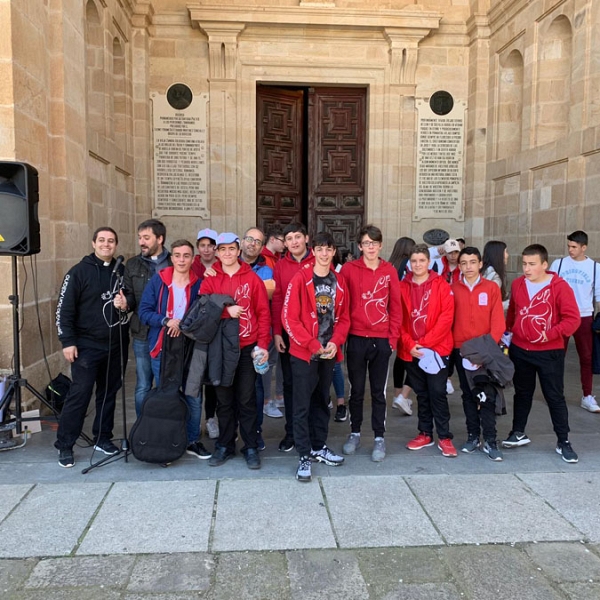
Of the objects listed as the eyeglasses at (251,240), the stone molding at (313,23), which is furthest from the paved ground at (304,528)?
the stone molding at (313,23)

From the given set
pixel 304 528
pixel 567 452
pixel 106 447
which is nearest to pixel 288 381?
pixel 304 528

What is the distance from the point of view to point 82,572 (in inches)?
107

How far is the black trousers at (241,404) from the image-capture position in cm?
401

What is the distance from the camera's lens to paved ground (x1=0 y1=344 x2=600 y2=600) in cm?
265

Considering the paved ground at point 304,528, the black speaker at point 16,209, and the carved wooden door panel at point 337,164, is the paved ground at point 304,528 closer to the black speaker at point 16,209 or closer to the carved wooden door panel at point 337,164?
the black speaker at point 16,209

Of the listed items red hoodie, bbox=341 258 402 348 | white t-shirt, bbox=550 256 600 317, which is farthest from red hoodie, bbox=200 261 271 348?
white t-shirt, bbox=550 256 600 317

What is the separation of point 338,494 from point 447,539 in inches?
30.5

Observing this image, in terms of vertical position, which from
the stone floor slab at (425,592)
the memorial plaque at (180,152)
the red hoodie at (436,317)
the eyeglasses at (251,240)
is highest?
the memorial plaque at (180,152)

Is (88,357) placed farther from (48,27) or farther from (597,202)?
(597,202)

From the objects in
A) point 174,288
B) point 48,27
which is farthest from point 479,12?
point 174,288

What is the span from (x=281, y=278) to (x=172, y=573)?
238 centimetres

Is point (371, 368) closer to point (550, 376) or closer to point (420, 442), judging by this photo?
point (420, 442)

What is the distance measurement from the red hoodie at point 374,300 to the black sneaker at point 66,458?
225cm

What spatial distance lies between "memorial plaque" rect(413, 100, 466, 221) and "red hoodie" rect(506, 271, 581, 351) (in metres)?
6.35
